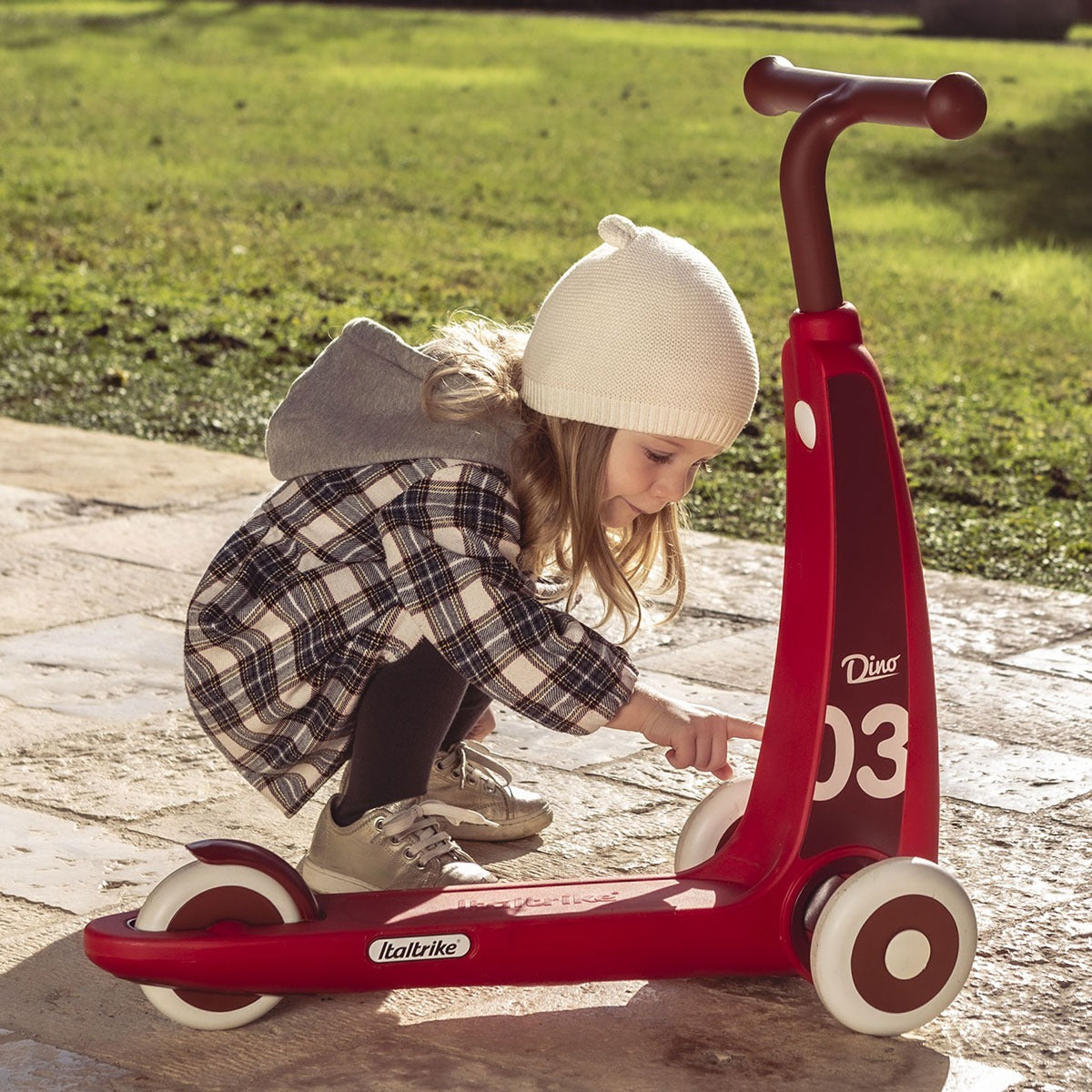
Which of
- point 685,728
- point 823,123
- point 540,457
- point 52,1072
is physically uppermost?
point 823,123

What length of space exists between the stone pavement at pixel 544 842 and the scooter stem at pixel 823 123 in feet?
2.72

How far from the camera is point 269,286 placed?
7211mm

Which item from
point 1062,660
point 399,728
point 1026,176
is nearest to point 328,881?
point 399,728

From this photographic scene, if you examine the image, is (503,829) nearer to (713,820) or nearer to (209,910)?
(713,820)

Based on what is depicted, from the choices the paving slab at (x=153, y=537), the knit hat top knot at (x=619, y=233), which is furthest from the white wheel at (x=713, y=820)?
the paving slab at (x=153, y=537)

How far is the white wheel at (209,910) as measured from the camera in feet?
6.39

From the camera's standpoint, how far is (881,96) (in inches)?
74.0

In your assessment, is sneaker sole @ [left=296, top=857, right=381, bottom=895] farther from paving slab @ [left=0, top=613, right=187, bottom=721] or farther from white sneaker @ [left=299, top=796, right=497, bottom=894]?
paving slab @ [left=0, top=613, right=187, bottom=721]

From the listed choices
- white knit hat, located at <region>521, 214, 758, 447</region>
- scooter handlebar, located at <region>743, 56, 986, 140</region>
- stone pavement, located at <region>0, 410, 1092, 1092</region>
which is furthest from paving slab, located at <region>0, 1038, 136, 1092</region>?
scooter handlebar, located at <region>743, 56, 986, 140</region>

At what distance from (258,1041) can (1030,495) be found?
10.2 ft

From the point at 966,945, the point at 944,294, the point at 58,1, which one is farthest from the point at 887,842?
the point at 58,1

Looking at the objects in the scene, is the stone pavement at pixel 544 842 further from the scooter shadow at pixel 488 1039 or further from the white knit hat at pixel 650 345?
the white knit hat at pixel 650 345

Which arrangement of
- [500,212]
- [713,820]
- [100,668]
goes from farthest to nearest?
[500,212] < [100,668] < [713,820]

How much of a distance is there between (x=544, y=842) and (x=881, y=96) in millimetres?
1169
